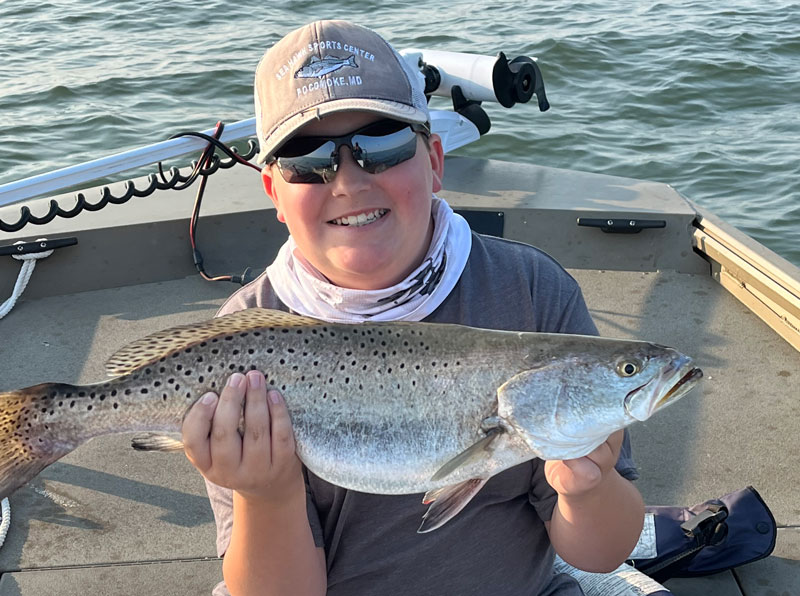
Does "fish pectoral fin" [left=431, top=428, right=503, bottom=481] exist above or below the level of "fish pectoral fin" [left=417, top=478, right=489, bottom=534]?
above

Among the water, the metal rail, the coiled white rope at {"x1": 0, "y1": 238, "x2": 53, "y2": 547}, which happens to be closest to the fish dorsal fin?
the metal rail

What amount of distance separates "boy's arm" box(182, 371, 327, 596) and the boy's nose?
1.75 ft

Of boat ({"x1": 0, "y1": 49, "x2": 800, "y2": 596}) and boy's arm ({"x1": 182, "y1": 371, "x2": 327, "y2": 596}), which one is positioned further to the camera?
boat ({"x1": 0, "y1": 49, "x2": 800, "y2": 596})

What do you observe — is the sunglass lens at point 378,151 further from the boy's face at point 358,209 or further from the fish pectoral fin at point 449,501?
the fish pectoral fin at point 449,501

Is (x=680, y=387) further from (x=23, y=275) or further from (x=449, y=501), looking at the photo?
(x=23, y=275)

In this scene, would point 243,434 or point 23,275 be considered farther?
point 23,275

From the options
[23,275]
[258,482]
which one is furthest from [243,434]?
[23,275]

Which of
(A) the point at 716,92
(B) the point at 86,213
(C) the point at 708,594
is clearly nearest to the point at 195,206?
(B) the point at 86,213

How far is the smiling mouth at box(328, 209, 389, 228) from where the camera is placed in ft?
7.61

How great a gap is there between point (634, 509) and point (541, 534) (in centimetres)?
27

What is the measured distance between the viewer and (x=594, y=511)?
7.57 ft

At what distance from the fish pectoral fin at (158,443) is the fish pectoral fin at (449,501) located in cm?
63

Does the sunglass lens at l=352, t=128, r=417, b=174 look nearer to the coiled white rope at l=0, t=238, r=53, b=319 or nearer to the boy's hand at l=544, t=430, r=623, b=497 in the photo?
the boy's hand at l=544, t=430, r=623, b=497

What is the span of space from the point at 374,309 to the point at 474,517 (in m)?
0.62
